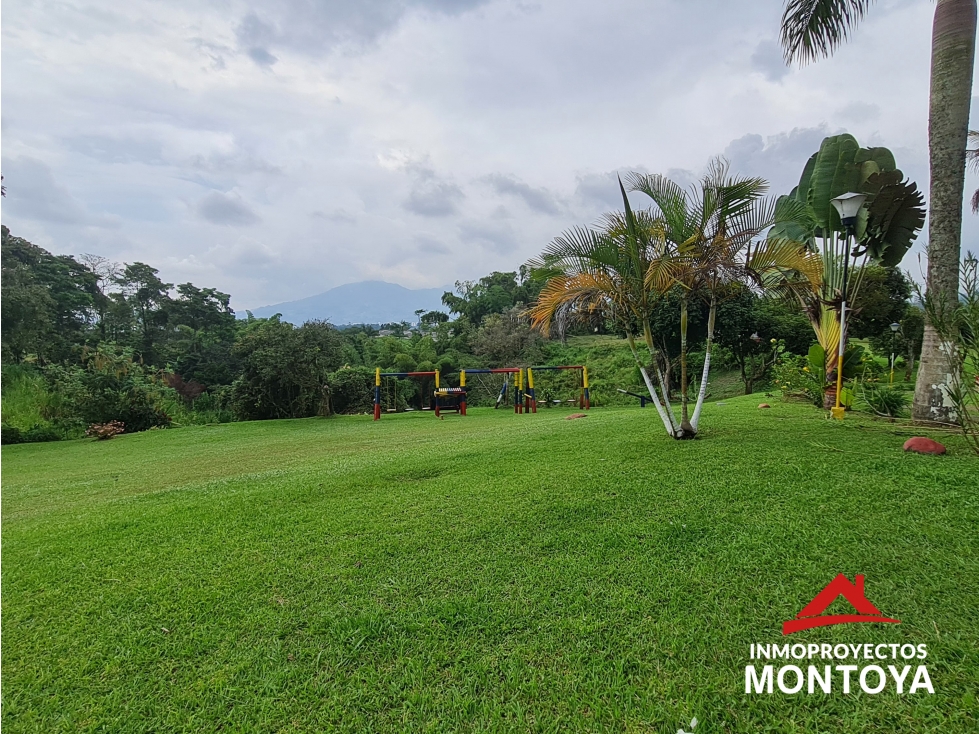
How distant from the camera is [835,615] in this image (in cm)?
201

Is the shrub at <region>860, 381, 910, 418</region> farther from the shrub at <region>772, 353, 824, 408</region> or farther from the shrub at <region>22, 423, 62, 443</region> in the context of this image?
the shrub at <region>22, 423, 62, 443</region>

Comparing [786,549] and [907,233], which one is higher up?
[907,233]

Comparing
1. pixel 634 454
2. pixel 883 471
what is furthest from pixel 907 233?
pixel 634 454

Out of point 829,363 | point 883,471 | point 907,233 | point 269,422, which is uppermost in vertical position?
point 907,233

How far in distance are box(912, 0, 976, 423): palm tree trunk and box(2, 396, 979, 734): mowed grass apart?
106 centimetres

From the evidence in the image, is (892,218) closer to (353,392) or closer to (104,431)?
(353,392)

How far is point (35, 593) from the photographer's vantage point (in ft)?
8.41

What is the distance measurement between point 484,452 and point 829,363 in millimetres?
5144

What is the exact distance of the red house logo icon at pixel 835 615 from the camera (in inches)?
76.7

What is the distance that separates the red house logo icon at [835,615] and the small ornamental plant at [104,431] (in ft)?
40.8

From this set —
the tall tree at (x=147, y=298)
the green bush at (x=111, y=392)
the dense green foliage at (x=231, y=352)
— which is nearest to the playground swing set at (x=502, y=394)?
the dense green foliage at (x=231, y=352)

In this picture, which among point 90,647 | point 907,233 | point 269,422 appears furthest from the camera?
point 269,422

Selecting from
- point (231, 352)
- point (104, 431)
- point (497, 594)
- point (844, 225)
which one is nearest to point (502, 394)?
point (231, 352)

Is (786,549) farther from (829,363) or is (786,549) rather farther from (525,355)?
(525,355)
